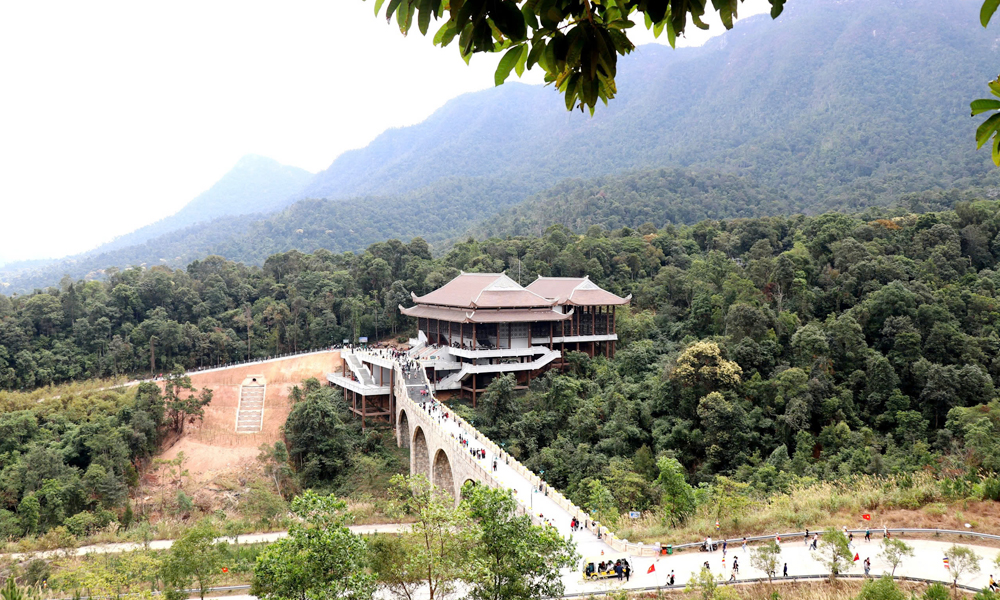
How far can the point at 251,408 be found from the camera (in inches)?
1331

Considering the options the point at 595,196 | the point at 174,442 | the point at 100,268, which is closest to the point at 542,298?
the point at 174,442

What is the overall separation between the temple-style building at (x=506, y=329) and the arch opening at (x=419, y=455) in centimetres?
445

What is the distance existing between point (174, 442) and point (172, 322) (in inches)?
428

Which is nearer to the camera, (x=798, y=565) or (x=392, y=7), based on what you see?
(x=392, y=7)

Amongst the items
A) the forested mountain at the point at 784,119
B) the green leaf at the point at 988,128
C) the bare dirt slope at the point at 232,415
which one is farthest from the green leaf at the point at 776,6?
the forested mountain at the point at 784,119

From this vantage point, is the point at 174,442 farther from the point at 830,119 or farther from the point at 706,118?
the point at 706,118

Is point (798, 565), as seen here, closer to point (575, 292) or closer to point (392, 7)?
point (392, 7)

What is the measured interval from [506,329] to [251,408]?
15.1m

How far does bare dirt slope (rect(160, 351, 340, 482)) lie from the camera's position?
96.3ft

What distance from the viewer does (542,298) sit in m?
32.8

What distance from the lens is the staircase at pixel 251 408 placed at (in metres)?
32.3

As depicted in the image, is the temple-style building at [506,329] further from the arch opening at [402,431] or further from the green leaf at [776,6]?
the green leaf at [776,6]

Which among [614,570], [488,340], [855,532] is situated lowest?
[614,570]

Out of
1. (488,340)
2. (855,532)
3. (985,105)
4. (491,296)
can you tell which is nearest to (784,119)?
(491,296)
